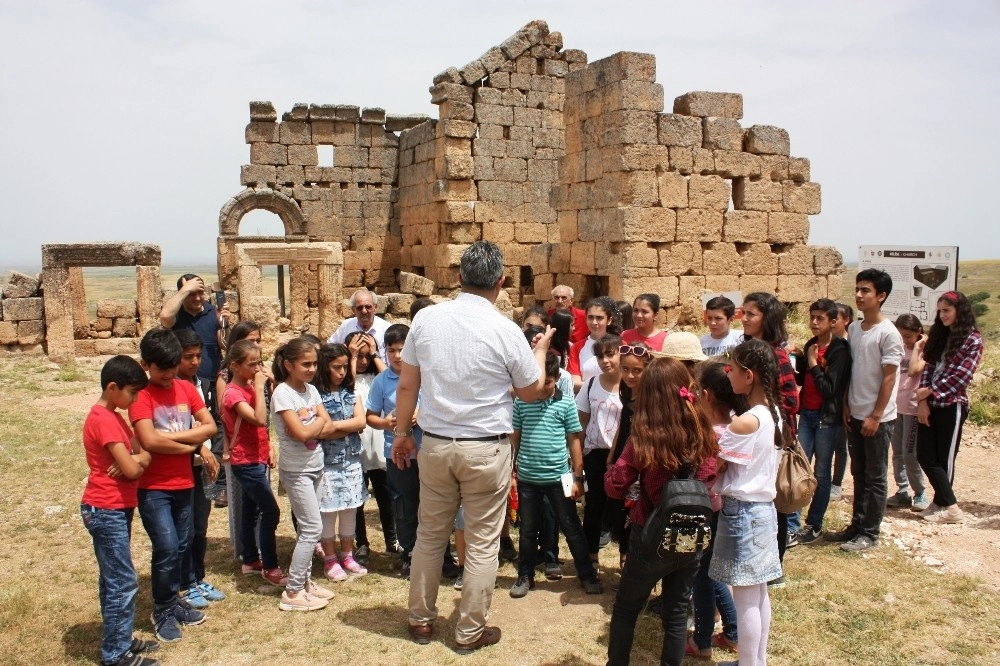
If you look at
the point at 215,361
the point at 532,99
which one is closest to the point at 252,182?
the point at 532,99

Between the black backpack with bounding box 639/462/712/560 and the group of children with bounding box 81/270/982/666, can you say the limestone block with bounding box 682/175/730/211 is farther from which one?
the black backpack with bounding box 639/462/712/560

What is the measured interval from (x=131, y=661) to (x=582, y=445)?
9.20ft

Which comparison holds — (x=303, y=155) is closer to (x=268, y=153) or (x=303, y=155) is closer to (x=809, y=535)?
(x=268, y=153)

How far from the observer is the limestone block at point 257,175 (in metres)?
17.4

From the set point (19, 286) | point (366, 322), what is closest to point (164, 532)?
point (366, 322)

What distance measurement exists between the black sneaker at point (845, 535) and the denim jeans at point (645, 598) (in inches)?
95.6

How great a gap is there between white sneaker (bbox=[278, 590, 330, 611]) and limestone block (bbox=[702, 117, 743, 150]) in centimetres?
819

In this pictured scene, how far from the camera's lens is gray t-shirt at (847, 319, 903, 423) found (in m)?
5.39

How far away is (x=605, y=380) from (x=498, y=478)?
145 centimetres

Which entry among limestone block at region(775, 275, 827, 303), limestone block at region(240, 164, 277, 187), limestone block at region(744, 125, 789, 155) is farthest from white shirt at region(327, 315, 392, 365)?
limestone block at region(240, 164, 277, 187)

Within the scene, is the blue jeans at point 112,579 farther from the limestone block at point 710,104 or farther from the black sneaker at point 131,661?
the limestone block at point 710,104

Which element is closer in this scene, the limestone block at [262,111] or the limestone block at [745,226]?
the limestone block at [745,226]

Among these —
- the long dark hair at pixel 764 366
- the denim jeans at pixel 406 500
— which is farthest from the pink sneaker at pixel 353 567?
the long dark hair at pixel 764 366

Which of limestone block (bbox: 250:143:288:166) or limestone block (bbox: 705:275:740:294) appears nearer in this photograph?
limestone block (bbox: 705:275:740:294)
